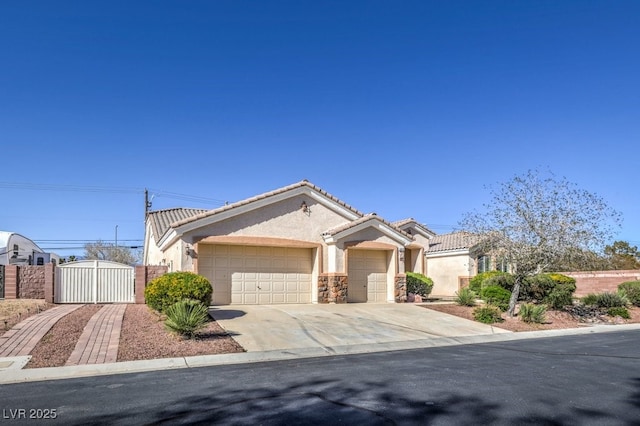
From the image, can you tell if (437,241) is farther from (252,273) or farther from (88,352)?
(88,352)

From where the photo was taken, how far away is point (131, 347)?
11641mm

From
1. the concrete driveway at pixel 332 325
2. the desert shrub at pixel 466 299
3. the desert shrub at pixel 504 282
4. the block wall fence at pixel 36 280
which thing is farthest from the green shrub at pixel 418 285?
the block wall fence at pixel 36 280

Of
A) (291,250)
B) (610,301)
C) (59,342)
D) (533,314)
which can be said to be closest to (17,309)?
(59,342)

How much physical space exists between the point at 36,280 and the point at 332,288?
12373mm

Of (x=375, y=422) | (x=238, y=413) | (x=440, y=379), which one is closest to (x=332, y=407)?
(x=375, y=422)

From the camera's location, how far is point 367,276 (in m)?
22.9

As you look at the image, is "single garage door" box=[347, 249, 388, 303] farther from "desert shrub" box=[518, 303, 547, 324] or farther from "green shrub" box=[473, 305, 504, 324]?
"desert shrub" box=[518, 303, 547, 324]

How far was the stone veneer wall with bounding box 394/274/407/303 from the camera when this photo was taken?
22.8m

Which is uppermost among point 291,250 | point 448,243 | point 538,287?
point 448,243

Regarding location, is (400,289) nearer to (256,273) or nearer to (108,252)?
(256,273)

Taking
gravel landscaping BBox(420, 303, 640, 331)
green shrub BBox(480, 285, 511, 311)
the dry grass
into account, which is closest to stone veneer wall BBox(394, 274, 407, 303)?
gravel landscaping BBox(420, 303, 640, 331)

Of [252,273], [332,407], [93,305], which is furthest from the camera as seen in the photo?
[252,273]

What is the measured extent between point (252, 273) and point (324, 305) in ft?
10.8

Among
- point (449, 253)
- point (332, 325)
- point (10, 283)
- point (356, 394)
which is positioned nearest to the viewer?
point (356, 394)
